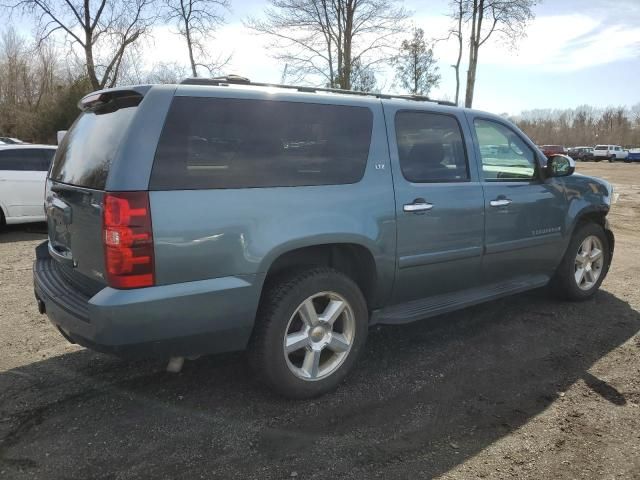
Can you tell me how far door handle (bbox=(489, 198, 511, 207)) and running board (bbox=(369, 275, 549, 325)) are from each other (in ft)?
2.25

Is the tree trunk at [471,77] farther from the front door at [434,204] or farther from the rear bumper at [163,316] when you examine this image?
the rear bumper at [163,316]

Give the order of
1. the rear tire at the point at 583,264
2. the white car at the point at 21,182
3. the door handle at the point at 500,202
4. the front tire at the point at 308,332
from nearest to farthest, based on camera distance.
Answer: the front tire at the point at 308,332 < the door handle at the point at 500,202 < the rear tire at the point at 583,264 < the white car at the point at 21,182

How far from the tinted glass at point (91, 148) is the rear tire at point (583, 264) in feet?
13.6

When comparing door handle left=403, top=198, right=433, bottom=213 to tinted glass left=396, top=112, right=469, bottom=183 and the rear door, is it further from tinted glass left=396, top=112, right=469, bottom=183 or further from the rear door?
the rear door

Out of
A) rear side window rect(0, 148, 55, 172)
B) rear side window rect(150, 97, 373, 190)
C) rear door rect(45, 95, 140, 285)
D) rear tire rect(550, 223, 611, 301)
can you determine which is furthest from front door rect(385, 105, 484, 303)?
rear side window rect(0, 148, 55, 172)

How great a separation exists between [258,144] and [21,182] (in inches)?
297

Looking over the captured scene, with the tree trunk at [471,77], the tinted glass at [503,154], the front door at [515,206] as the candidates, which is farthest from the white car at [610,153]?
the tinted glass at [503,154]

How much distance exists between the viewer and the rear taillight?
8.14 ft

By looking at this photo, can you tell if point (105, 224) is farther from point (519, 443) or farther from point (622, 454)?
point (622, 454)

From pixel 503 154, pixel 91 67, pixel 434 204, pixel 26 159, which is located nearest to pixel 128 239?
pixel 434 204

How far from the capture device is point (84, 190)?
2740 millimetres

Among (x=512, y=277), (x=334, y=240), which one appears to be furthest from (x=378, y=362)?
(x=512, y=277)

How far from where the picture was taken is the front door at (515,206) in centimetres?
412

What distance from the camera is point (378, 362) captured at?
3.75 meters
